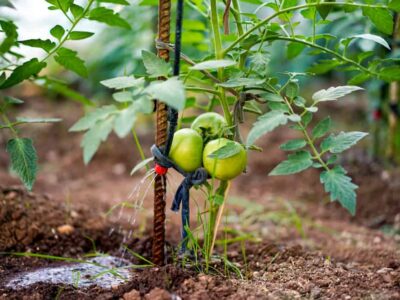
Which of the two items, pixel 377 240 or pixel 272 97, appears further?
pixel 377 240

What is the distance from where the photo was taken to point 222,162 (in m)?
1.12

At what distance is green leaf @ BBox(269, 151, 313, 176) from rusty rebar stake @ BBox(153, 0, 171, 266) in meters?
0.28

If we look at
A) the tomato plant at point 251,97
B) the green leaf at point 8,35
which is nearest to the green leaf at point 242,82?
the tomato plant at point 251,97

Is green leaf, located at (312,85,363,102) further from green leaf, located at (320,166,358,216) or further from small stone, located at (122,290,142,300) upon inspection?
small stone, located at (122,290,142,300)

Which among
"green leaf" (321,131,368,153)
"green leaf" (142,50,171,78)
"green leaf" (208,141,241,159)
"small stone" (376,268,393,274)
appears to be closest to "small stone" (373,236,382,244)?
"small stone" (376,268,393,274)

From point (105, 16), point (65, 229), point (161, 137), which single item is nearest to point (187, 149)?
point (161, 137)

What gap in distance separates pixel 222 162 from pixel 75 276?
51 cm

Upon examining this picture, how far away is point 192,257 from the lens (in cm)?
136

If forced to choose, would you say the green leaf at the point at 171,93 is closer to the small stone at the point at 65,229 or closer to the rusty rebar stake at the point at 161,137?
the rusty rebar stake at the point at 161,137

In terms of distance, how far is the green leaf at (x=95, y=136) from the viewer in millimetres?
Answer: 891

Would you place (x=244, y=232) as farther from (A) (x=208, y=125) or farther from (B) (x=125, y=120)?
(B) (x=125, y=120)

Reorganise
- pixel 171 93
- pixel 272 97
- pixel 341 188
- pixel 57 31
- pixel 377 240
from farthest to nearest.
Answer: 1. pixel 377 240
2. pixel 57 31
3. pixel 272 97
4. pixel 341 188
5. pixel 171 93

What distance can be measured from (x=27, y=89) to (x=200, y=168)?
3.86 meters

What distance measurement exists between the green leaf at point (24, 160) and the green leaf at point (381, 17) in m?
0.85
